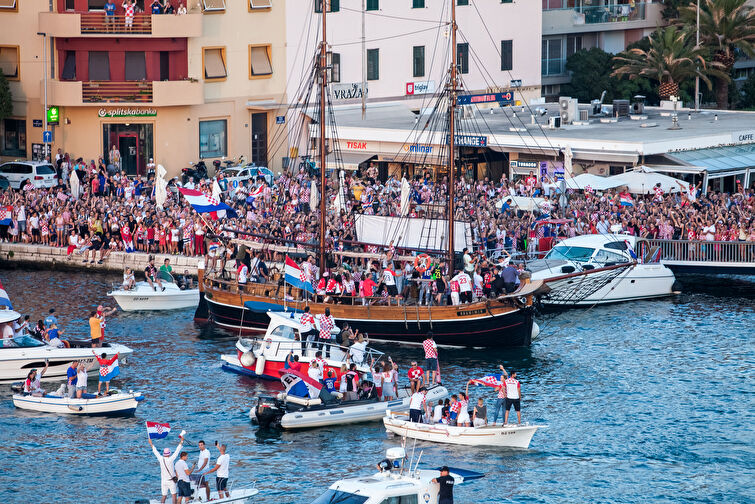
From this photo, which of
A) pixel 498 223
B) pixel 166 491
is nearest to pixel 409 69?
pixel 498 223

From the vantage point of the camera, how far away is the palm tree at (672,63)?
272 ft

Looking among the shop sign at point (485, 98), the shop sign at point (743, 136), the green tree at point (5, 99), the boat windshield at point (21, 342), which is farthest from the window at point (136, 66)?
the boat windshield at point (21, 342)

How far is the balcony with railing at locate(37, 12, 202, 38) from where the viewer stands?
71938 mm

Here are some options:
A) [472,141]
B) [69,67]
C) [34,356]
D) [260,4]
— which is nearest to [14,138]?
[69,67]

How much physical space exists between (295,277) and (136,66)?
28.8 m

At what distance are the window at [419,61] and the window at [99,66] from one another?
19.8 meters

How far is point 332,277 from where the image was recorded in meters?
51.3

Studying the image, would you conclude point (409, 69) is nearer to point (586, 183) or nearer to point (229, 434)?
point (586, 183)

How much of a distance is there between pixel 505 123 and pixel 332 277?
90.7 ft

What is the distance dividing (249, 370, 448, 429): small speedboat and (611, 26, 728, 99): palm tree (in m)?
47.0

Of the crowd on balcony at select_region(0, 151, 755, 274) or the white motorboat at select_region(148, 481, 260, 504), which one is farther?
the crowd on balcony at select_region(0, 151, 755, 274)

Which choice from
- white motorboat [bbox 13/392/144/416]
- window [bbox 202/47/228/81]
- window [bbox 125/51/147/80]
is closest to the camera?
white motorboat [bbox 13/392/144/416]

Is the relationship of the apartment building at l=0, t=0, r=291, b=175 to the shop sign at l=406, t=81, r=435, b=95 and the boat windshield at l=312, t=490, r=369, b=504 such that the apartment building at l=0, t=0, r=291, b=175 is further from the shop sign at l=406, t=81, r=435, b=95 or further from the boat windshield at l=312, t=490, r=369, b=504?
the boat windshield at l=312, t=490, r=369, b=504

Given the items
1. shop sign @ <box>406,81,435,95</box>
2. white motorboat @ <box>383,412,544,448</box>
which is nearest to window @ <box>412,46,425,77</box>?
shop sign @ <box>406,81,435,95</box>
